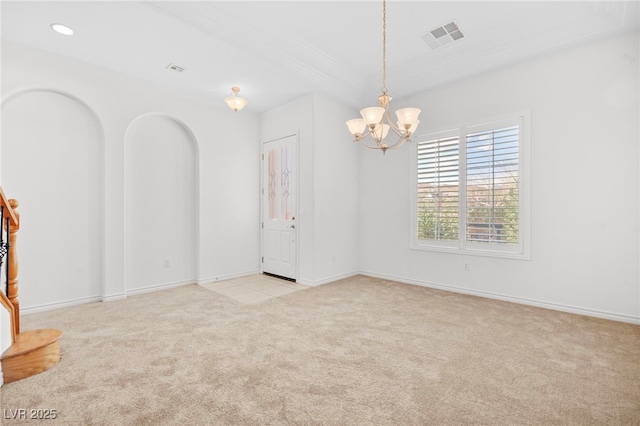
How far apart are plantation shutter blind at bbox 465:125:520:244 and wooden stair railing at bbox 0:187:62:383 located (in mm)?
4572

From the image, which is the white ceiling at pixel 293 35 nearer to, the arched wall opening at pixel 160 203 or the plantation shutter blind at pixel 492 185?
the arched wall opening at pixel 160 203

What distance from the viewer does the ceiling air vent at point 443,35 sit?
139 inches

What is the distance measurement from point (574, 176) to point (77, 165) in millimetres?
5895

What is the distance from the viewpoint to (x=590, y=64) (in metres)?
3.39

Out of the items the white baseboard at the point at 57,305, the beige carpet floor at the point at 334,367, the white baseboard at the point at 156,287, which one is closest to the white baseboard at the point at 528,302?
the beige carpet floor at the point at 334,367

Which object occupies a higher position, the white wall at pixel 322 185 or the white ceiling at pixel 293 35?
the white ceiling at pixel 293 35

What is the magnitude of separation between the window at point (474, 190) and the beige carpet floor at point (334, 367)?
0.95 m

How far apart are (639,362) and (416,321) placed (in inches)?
66.1

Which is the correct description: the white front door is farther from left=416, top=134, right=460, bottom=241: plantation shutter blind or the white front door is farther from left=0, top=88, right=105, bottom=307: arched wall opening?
left=0, top=88, right=105, bottom=307: arched wall opening

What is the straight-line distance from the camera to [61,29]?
309cm

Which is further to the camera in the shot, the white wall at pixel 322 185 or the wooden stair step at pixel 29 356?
the white wall at pixel 322 185

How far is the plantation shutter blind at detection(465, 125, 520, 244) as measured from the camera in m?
3.87

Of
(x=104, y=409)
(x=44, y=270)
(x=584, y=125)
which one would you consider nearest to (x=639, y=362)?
(x=584, y=125)

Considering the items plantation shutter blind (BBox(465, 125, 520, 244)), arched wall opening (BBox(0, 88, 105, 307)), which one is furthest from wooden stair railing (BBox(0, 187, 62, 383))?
plantation shutter blind (BBox(465, 125, 520, 244))
